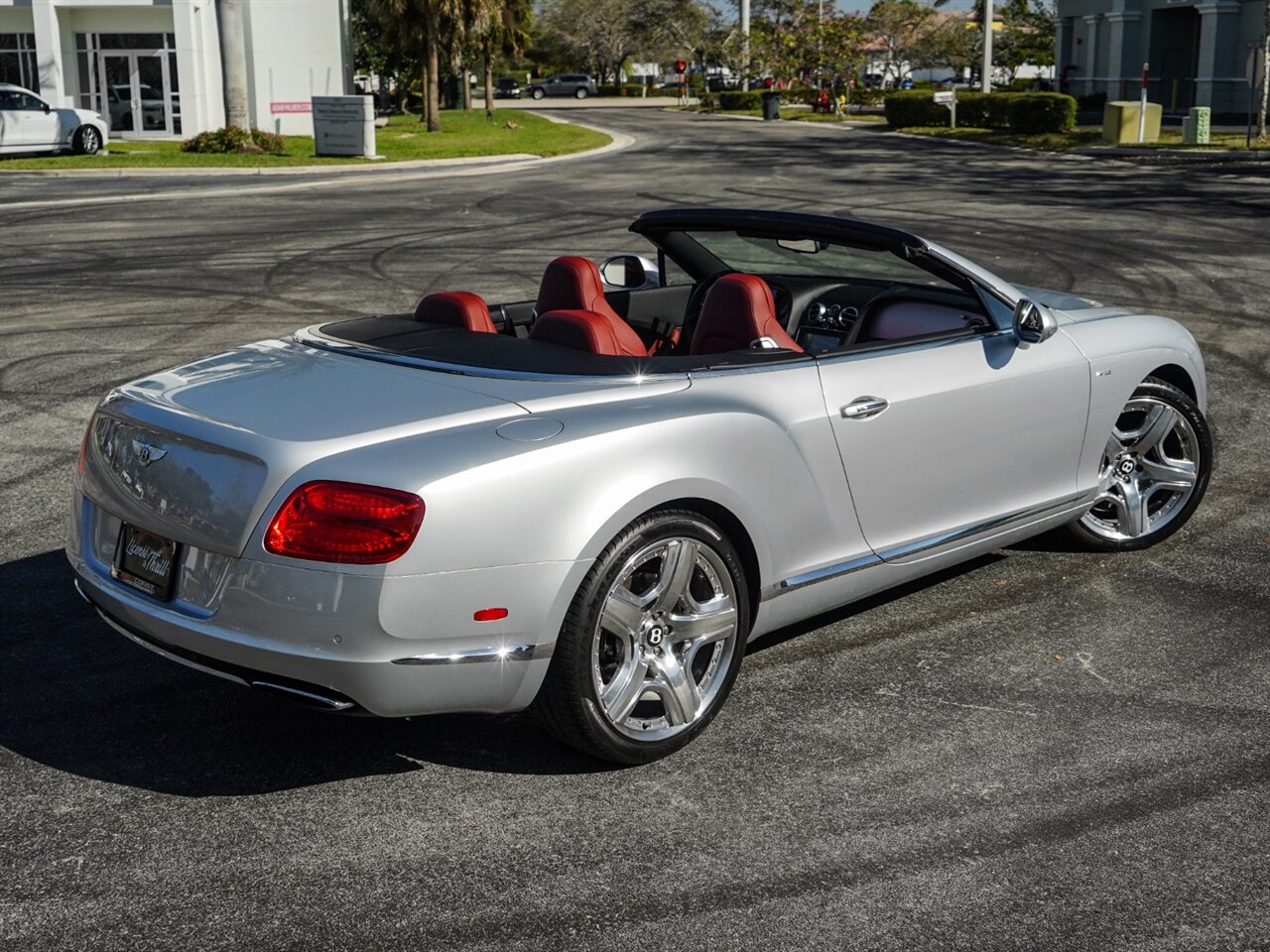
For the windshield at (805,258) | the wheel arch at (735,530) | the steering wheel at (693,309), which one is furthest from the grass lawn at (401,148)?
the wheel arch at (735,530)

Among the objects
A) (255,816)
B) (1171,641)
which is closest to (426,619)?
(255,816)

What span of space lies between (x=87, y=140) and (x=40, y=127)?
1.25 m

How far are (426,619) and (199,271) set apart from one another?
39.5ft

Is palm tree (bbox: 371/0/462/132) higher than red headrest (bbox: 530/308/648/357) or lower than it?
higher

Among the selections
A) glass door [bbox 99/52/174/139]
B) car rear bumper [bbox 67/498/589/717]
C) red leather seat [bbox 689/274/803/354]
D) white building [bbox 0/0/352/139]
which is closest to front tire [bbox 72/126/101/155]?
white building [bbox 0/0/352/139]

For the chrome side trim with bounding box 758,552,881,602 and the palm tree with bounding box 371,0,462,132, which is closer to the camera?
the chrome side trim with bounding box 758,552,881,602

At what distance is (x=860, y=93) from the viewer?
220 feet

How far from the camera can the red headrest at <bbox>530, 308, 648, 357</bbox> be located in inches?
182

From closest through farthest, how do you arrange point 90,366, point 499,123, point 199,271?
1. point 90,366
2. point 199,271
3. point 499,123

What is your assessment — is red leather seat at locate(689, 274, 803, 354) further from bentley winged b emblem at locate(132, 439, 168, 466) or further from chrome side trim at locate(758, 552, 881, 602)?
bentley winged b emblem at locate(132, 439, 168, 466)

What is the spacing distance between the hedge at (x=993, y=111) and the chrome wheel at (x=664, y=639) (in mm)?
36406

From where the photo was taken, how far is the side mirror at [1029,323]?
5.25 m

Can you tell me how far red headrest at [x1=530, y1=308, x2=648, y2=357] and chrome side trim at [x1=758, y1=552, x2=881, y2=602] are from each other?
2.84 feet

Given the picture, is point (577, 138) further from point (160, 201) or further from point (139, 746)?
point (139, 746)
